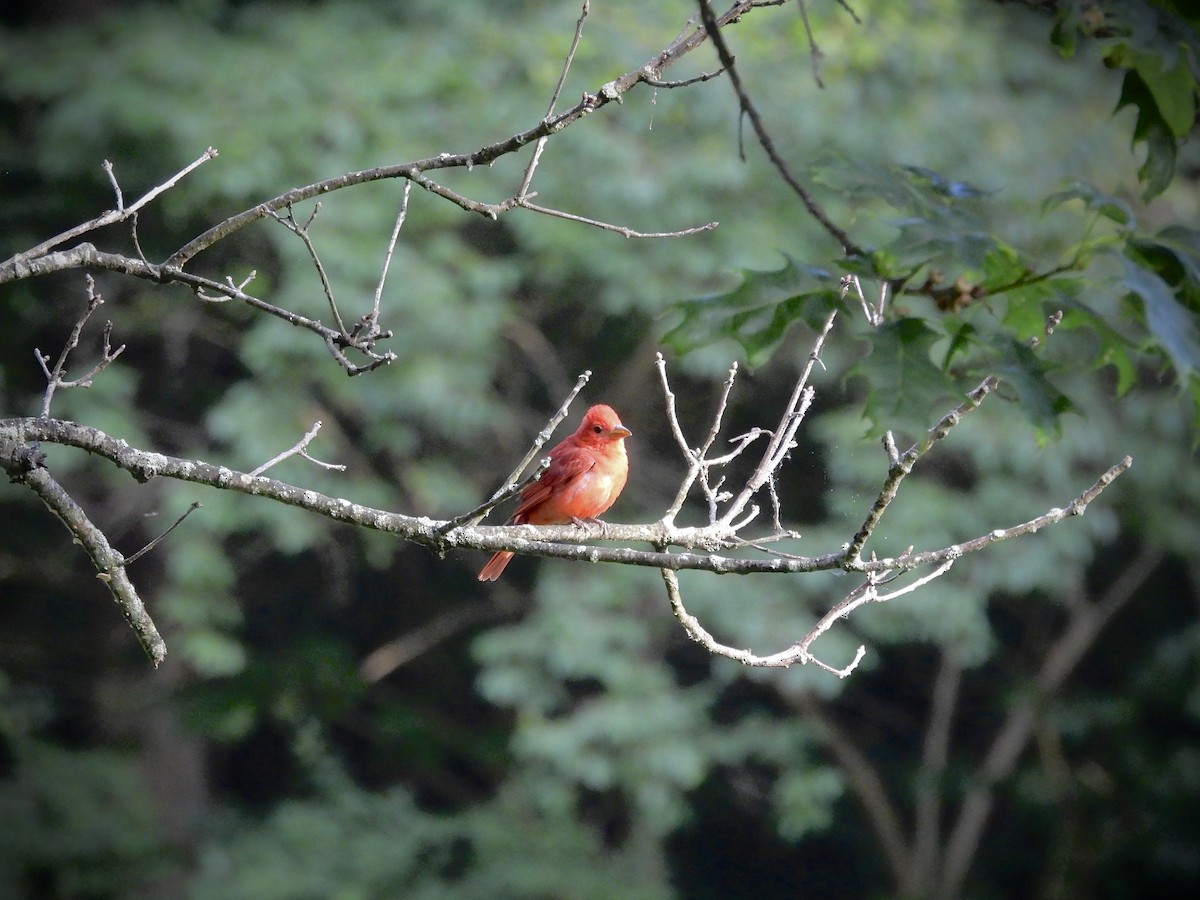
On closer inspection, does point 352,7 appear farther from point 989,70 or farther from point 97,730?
point 97,730

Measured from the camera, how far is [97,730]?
9094 mm

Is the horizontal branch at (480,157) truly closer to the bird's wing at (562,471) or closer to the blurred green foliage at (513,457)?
the bird's wing at (562,471)

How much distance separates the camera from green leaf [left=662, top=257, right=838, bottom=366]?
5.55 feet

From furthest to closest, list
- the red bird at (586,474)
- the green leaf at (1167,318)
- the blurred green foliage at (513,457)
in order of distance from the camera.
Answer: the blurred green foliage at (513,457), the red bird at (586,474), the green leaf at (1167,318)

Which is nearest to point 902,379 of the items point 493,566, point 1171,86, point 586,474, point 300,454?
point 1171,86

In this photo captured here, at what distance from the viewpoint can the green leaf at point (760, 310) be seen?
5.55ft

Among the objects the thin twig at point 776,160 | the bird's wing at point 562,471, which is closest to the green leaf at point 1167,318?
the thin twig at point 776,160

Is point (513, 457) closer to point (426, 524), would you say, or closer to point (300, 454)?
point (300, 454)

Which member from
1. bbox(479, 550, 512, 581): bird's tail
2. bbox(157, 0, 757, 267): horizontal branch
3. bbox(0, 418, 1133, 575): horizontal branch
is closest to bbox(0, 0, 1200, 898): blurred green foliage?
bbox(479, 550, 512, 581): bird's tail

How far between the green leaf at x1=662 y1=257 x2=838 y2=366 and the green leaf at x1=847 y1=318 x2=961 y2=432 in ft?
0.36

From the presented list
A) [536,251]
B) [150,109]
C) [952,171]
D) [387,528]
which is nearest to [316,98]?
[150,109]

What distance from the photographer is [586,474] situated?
4121 mm

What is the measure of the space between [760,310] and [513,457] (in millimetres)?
6331

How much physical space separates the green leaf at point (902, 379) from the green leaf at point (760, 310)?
0.11 m
